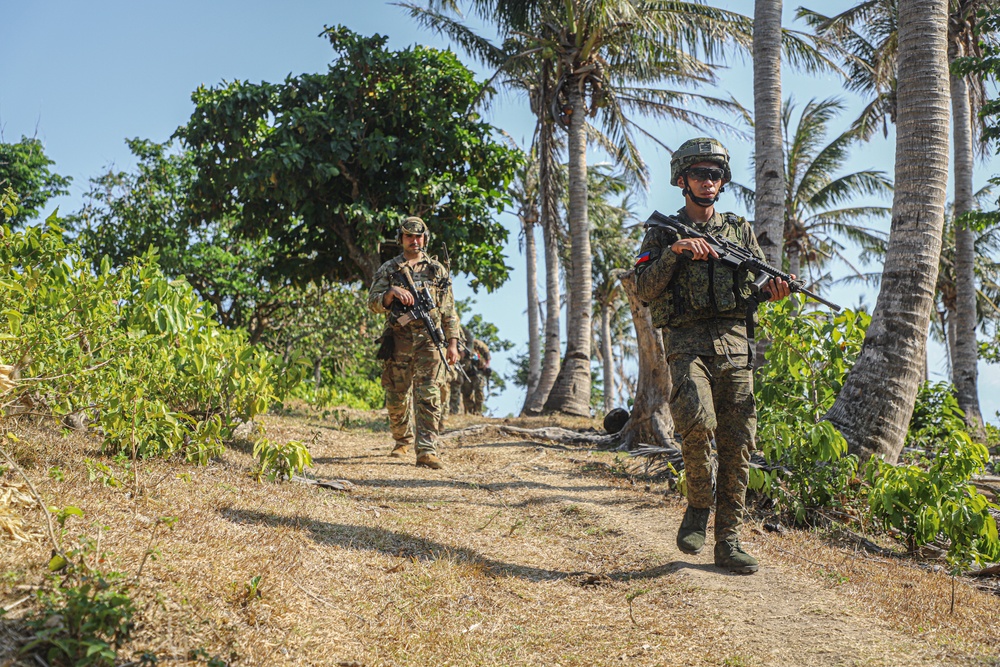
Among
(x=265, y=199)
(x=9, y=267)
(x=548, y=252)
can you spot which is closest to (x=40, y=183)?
(x=265, y=199)

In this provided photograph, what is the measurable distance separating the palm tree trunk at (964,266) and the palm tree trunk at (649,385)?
8578mm

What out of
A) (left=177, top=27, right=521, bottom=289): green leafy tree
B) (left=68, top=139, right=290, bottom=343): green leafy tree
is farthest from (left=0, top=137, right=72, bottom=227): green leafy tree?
(left=177, top=27, right=521, bottom=289): green leafy tree

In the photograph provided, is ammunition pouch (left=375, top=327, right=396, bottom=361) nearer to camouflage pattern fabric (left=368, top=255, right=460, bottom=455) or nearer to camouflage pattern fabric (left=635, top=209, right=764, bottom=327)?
camouflage pattern fabric (left=368, top=255, right=460, bottom=455)

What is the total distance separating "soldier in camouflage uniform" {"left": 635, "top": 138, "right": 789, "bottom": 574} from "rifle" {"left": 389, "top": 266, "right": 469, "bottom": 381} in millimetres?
3139

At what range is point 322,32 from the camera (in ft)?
43.8

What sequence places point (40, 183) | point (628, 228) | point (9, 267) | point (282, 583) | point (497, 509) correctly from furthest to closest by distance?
1. point (628, 228)
2. point (40, 183)
3. point (497, 509)
4. point (9, 267)
5. point (282, 583)

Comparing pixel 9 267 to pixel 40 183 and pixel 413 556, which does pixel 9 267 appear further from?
pixel 40 183

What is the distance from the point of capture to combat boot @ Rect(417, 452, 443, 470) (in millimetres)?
7109

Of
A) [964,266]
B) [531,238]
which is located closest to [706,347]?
[964,266]

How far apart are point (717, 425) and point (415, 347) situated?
3617 millimetres

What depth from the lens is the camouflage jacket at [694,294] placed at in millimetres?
4121

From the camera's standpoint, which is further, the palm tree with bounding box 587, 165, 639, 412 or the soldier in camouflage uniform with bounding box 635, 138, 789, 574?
the palm tree with bounding box 587, 165, 639, 412

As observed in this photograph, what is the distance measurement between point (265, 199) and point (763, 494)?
10.1 meters

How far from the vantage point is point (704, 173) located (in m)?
4.30
